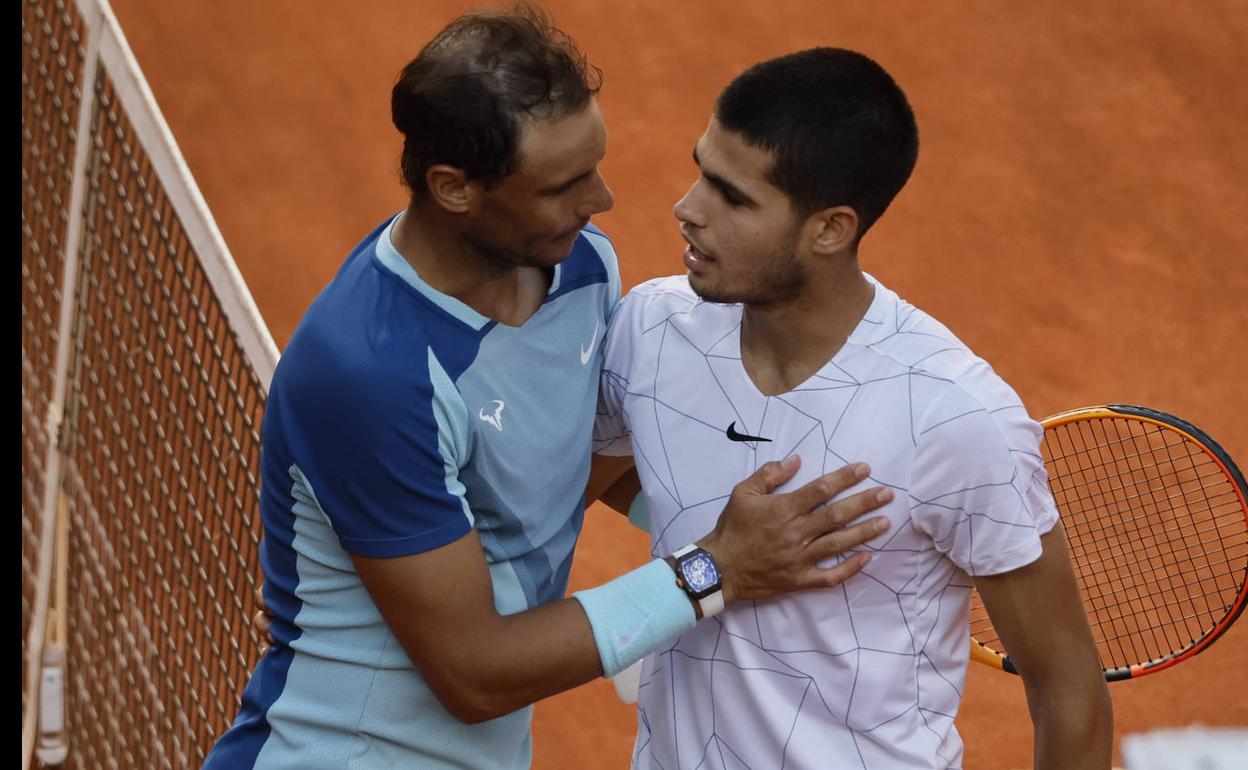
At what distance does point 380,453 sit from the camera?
2264 millimetres

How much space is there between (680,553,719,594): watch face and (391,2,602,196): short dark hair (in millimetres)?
677

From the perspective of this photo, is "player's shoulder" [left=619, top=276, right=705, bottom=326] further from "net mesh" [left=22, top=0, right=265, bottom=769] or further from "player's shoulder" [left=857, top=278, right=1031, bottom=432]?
"net mesh" [left=22, top=0, right=265, bottom=769]

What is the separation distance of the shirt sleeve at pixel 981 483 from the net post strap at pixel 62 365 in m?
2.67

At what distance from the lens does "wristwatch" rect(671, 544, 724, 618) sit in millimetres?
2371

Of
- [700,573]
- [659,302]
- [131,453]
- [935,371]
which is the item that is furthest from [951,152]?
[700,573]

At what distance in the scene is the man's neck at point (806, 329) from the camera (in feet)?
8.16

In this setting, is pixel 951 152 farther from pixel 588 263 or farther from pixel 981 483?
pixel 981 483

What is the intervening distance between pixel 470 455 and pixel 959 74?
21.0ft

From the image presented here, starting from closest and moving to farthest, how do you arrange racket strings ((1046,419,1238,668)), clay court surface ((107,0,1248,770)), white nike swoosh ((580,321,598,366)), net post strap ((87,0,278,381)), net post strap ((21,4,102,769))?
white nike swoosh ((580,321,598,366))
net post strap ((87,0,278,381))
net post strap ((21,4,102,769))
racket strings ((1046,419,1238,668))
clay court surface ((107,0,1248,770))

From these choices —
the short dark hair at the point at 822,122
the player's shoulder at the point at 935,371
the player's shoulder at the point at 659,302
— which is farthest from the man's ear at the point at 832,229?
the player's shoulder at the point at 659,302

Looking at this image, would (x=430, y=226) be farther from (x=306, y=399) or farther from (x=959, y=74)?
(x=959, y=74)

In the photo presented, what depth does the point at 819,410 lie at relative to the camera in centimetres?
242

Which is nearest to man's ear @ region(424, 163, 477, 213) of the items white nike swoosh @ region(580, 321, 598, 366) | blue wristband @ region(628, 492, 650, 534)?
white nike swoosh @ region(580, 321, 598, 366)

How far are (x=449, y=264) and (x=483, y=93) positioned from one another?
0.28m
